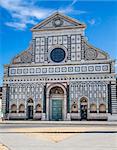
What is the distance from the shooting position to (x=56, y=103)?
32.2 metres

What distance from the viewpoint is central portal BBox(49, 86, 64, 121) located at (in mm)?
31969

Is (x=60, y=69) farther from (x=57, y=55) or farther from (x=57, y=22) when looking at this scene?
(x=57, y=22)

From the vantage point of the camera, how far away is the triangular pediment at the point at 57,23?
32969 millimetres

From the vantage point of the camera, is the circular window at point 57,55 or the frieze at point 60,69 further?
the circular window at point 57,55

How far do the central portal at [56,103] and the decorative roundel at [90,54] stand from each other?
4.54m

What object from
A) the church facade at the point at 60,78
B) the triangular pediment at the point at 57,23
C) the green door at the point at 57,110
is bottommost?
the green door at the point at 57,110

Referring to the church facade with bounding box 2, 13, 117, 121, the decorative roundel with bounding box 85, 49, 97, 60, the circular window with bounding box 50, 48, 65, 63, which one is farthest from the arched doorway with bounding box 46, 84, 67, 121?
the decorative roundel with bounding box 85, 49, 97, 60

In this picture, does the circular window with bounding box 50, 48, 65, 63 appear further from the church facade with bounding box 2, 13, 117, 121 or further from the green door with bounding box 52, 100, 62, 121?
the green door with bounding box 52, 100, 62, 121

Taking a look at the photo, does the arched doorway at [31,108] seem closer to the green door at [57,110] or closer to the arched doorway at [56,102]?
the arched doorway at [56,102]

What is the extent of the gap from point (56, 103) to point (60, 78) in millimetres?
2771
